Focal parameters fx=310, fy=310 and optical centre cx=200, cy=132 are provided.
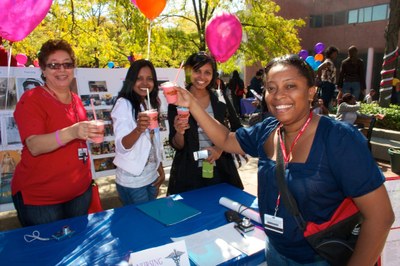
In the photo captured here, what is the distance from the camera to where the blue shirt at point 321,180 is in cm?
130

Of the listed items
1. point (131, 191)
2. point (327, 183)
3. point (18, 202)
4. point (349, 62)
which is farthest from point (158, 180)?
point (349, 62)

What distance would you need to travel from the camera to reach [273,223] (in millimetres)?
1525

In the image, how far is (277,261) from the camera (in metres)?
1.61

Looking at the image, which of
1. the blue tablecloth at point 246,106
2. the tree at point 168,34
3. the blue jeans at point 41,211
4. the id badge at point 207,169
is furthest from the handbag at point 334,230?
the blue tablecloth at point 246,106

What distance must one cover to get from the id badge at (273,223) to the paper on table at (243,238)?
295mm

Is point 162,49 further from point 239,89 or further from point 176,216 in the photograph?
point 176,216

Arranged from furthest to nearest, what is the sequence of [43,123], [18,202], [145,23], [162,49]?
1. [162,49]
2. [145,23]
3. [18,202]
4. [43,123]

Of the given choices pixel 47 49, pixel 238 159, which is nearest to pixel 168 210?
pixel 238 159

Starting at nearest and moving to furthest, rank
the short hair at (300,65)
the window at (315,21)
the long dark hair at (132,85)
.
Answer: the short hair at (300,65) → the long dark hair at (132,85) → the window at (315,21)

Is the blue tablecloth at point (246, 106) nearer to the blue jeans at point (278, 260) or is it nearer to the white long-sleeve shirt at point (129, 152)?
the white long-sleeve shirt at point (129, 152)

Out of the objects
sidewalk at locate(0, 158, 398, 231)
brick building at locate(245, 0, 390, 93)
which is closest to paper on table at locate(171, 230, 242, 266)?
sidewalk at locate(0, 158, 398, 231)

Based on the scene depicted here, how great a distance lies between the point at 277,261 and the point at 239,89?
11.5 metres

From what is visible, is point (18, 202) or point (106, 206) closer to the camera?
point (18, 202)

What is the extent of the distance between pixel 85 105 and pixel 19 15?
153 centimetres
